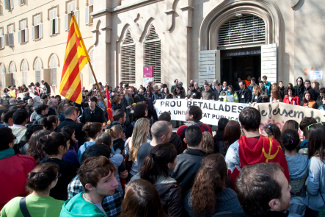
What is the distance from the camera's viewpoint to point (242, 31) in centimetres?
1292

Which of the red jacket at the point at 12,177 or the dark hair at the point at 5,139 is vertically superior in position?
the dark hair at the point at 5,139

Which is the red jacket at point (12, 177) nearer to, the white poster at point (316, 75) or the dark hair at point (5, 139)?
the dark hair at point (5, 139)

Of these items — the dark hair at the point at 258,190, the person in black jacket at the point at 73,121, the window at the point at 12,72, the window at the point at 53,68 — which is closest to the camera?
the dark hair at the point at 258,190

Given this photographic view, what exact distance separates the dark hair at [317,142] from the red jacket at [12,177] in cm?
301

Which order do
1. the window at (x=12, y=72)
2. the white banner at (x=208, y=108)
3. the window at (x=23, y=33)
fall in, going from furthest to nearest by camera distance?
the window at (x=12, y=72), the window at (x=23, y=33), the white banner at (x=208, y=108)

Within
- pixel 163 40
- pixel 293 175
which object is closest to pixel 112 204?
pixel 293 175

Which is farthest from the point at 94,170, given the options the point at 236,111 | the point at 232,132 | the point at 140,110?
the point at 236,111

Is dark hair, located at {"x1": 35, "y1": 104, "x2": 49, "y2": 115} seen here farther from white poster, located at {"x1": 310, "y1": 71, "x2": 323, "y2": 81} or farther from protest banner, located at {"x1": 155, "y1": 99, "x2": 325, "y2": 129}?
white poster, located at {"x1": 310, "y1": 71, "x2": 323, "y2": 81}

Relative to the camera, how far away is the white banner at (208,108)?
715 centimetres

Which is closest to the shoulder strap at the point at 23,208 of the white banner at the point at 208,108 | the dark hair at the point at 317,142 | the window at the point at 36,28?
the dark hair at the point at 317,142

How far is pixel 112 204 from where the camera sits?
281cm

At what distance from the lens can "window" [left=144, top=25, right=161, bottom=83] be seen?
15898 mm

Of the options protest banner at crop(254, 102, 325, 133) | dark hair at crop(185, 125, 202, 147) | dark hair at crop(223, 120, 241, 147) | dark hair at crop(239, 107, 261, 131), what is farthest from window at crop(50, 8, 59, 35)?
dark hair at crop(239, 107, 261, 131)

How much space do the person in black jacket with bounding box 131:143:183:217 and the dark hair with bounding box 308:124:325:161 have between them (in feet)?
4.99
